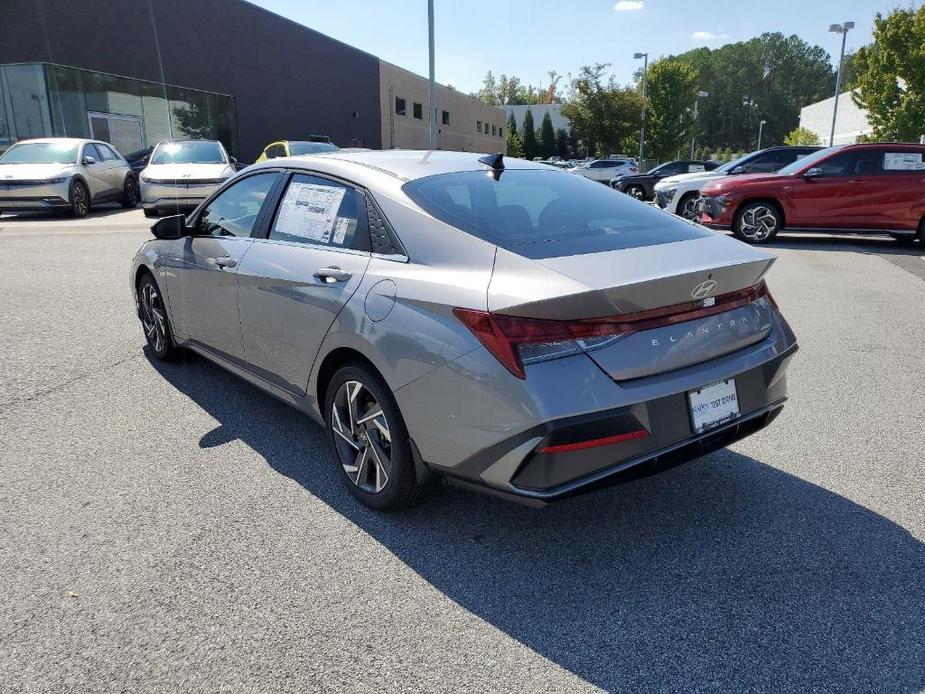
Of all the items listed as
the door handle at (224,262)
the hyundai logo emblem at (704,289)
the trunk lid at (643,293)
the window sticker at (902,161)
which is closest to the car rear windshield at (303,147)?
the window sticker at (902,161)

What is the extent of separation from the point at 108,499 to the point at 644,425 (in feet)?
8.06

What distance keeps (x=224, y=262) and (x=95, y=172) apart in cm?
1378

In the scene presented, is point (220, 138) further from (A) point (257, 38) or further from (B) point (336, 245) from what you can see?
(B) point (336, 245)

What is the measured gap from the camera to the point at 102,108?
2288 centimetres

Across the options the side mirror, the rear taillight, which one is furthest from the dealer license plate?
the side mirror

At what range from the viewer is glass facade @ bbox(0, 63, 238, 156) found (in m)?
20.3

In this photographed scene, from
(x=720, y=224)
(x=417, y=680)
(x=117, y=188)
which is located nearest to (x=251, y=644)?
(x=417, y=680)

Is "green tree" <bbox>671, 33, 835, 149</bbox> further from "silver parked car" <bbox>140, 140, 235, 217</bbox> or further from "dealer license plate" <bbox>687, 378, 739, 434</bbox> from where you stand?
"dealer license plate" <bbox>687, 378, 739, 434</bbox>

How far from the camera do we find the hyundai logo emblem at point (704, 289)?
2.68 metres

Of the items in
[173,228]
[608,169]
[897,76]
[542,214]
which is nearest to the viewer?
[542,214]

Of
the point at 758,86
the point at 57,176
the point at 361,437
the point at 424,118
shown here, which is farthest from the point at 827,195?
the point at 758,86

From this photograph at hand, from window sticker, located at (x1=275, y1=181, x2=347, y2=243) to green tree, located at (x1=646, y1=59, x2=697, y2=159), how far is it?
5861 cm

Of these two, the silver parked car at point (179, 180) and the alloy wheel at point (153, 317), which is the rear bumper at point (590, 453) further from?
the silver parked car at point (179, 180)

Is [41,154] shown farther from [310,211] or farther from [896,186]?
[896,186]
